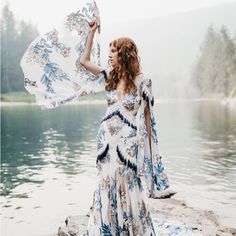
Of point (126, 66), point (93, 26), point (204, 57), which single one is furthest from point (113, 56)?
point (204, 57)

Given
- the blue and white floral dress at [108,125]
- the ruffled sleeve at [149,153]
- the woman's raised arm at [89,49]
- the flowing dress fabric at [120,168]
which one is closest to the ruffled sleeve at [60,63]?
the blue and white floral dress at [108,125]

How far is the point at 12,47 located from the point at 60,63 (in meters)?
96.4

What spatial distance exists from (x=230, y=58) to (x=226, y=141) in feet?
200

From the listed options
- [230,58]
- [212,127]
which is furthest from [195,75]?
[212,127]

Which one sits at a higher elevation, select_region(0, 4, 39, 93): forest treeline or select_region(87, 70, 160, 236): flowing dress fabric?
select_region(0, 4, 39, 93): forest treeline

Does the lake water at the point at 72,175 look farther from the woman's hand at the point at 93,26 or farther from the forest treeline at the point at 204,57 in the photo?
the forest treeline at the point at 204,57

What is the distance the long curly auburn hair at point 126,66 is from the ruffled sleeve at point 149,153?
0.55ft

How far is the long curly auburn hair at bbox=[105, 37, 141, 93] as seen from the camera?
246 inches

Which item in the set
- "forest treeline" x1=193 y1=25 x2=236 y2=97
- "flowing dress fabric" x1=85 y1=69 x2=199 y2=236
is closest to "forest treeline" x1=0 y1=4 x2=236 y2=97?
"forest treeline" x1=193 y1=25 x2=236 y2=97

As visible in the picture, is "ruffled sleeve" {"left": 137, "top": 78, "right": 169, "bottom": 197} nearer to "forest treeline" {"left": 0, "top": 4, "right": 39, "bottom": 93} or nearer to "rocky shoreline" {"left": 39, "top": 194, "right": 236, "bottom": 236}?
"rocky shoreline" {"left": 39, "top": 194, "right": 236, "bottom": 236}

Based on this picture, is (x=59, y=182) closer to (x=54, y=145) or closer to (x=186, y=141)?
(x=54, y=145)

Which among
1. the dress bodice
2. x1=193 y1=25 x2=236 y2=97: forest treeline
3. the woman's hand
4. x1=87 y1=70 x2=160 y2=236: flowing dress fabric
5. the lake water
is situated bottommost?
the lake water

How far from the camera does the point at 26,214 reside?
13281 mm

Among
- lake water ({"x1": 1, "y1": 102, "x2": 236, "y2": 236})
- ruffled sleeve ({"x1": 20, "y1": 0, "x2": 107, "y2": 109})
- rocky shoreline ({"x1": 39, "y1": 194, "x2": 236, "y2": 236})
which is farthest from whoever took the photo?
lake water ({"x1": 1, "y1": 102, "x2": 236, "y2": 236})
